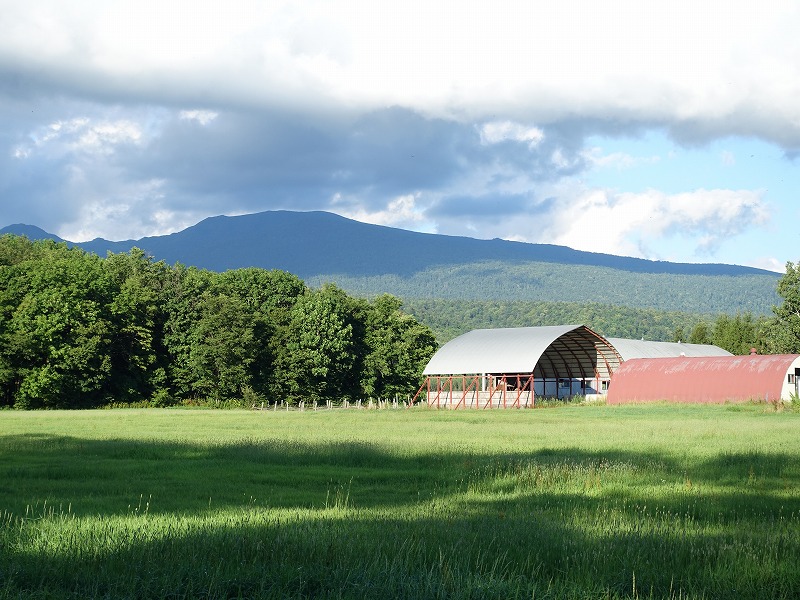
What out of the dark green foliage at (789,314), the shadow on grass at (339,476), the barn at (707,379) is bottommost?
the shadow on grass at (339,476)

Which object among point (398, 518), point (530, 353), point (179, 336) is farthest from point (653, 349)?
point (398, 518)

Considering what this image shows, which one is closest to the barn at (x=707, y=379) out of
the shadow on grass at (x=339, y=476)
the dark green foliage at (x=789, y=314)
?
the dark green foliage at (x=789, y=314)

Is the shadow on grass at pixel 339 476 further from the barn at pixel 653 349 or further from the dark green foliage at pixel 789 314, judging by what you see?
the dark green foliage at pixel 789 314

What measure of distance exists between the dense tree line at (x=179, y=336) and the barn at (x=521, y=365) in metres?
10.9

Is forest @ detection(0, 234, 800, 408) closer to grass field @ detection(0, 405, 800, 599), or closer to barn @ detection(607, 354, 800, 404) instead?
barn @ detection(607, 354, 800, 404)

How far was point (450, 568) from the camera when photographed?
11.4 meters

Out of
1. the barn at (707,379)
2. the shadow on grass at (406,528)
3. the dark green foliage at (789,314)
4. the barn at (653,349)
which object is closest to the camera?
the shadow on grass at (406,528)

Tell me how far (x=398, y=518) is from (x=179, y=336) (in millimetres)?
82566

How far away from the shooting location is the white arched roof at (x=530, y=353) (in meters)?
83.2

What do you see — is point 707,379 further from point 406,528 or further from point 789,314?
point 406,528

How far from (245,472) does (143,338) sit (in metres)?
71.5

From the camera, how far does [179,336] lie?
95.6 meters

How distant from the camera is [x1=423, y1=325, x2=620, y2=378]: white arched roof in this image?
273 ft

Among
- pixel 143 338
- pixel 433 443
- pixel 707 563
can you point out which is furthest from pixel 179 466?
pixel 143 338
